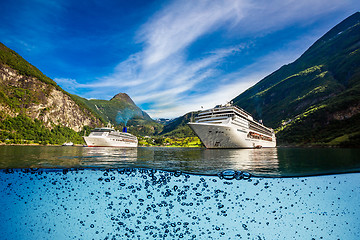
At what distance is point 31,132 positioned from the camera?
298ft

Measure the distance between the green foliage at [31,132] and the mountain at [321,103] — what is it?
336ft

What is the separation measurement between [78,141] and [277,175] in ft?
425

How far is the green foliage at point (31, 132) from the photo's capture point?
73925 millimetres

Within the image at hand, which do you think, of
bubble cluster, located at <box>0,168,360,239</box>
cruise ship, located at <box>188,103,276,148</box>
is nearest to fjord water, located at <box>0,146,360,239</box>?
bubble cluster, located at <box>0,168,360,239</box>

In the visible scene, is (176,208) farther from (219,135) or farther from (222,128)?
(219,135)

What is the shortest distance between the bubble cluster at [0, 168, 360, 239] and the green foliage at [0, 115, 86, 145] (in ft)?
258

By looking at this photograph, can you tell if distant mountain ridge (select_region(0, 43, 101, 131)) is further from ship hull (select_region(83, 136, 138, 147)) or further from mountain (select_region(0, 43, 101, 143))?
ship hull (select_region(83, 136, 138, 147))

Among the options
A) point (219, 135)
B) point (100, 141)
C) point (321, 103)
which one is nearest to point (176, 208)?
point (219, 135)

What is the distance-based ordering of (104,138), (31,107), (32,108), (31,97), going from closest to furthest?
(104,138)
(31,107)
(32,108)
(31,97)

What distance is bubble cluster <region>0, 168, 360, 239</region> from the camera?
22.2 ft

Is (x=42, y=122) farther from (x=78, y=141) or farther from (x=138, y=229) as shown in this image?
(x=138, y=229)

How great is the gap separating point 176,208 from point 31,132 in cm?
11365

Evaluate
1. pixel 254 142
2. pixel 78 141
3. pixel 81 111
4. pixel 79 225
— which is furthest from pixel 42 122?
pixel 79 225

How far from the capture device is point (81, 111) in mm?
144125
